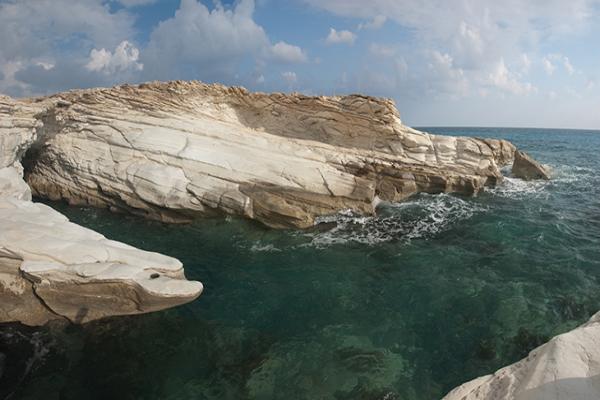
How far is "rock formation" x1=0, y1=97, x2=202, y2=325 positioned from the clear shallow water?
0.59 meters

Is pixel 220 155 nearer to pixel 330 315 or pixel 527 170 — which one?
pixel 330 315

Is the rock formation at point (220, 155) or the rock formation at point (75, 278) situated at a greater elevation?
the rock formation at point (220, 155)

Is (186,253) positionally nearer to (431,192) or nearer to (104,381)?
(104,381)

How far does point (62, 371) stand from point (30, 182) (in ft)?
A: 52.5

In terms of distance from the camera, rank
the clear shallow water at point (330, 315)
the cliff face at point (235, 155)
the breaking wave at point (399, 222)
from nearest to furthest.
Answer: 1. the clear shallow water at point (330, 315)
2. the breaking wave at point (399, 222)
3. the cliff face at point (235, 155)

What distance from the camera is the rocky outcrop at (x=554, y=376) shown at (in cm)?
443

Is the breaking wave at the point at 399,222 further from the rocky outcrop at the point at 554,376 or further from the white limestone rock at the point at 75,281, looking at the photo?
the rocky outcrop at the point at 554,376

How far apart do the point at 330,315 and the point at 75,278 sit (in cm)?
704

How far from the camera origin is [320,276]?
13234 millimetres

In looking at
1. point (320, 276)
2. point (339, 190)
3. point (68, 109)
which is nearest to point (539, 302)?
point (320, 276)

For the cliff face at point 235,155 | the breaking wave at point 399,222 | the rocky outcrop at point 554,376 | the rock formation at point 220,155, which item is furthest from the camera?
the cliff face at point 235,155

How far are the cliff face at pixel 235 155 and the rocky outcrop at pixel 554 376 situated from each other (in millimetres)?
12132

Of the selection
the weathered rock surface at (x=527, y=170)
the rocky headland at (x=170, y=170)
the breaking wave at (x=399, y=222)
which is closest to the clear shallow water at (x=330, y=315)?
the breaking wave at (x=399, y=222)

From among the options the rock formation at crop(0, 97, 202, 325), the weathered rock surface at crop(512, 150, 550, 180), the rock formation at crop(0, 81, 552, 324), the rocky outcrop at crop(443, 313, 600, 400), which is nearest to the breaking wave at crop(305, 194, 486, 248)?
the rock formation at crop(0, 81, 552, 324)
